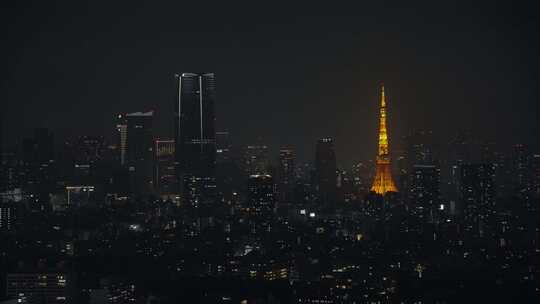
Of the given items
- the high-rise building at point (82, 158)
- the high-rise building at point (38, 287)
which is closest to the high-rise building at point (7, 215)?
the high-rise building at point (82, 158)

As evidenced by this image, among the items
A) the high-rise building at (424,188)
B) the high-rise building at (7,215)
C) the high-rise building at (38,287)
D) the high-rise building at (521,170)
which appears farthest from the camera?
the high-rise building at (424,188)

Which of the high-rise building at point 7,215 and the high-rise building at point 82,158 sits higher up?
the high-rise building at point 82,158

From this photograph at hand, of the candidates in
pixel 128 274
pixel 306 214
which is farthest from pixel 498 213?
pixel 128 274

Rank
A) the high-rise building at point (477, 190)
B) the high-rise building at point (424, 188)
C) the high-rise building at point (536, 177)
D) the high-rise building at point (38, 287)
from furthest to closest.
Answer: the high-rise building at point (424, 188) < the high-rise building at point (477, 190) < the high-rise building at point (536, 177) < the high-rise building at point (38, 287)

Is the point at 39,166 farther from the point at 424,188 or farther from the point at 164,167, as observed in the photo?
the point at 424,188

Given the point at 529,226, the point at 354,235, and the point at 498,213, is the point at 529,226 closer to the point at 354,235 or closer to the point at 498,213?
the point at 498,213

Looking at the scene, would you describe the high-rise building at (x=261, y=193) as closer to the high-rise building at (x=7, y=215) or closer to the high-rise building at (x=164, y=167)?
the high-rise building at (x=164, y=167)

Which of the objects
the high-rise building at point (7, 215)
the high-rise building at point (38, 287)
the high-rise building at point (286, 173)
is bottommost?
the high-rise building at point (38, 287)

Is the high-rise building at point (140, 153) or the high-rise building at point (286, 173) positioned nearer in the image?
the high-rise building at point (286, 173)
